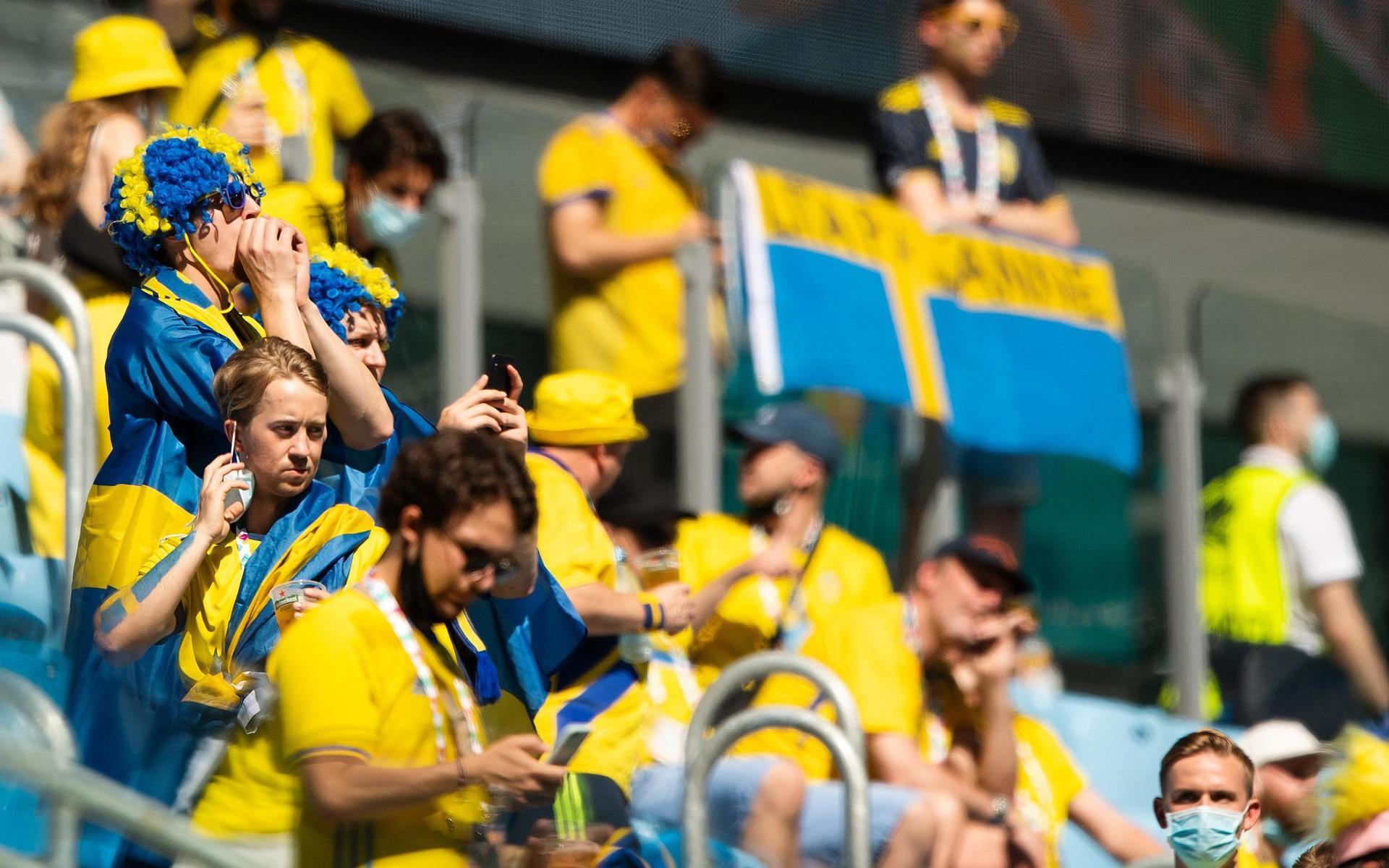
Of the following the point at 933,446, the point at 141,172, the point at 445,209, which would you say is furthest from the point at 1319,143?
the point at 141,172

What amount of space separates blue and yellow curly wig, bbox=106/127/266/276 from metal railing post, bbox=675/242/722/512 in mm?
2610

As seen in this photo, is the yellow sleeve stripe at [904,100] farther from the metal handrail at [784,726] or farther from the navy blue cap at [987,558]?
the metal handrail at [784,726]

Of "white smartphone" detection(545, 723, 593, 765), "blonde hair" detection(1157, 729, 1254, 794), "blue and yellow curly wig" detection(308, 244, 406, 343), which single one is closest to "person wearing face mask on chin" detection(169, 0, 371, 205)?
"blue and yellow curly wig" detection(308, 244, 406, 343)

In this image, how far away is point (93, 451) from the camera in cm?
478

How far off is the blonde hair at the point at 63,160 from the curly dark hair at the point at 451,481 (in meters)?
2.10

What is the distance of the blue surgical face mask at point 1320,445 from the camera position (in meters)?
7.79

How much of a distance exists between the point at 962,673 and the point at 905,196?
203 cm

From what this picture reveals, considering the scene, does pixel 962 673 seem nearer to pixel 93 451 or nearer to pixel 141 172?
pixel 93 451

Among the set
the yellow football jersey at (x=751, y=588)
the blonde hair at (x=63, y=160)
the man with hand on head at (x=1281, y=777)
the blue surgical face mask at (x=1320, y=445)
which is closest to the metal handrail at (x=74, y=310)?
the blonde hair at (x=63, y=160)

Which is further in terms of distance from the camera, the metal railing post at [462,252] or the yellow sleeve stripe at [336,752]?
the metal railing post at [462,252]

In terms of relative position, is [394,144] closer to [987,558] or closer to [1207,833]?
[987,558]

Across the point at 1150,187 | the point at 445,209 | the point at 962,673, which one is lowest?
the point at 962,673

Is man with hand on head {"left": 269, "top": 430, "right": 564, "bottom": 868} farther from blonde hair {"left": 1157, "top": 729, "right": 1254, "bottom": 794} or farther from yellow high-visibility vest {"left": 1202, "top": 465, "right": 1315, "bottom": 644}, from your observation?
yellow high-visibility vest {"left": 1202, "top": 465, "right": 1315, "bottom": 644}

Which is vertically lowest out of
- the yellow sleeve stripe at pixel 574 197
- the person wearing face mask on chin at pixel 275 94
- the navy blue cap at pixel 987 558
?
the navy blue cap at pixel 987 558
